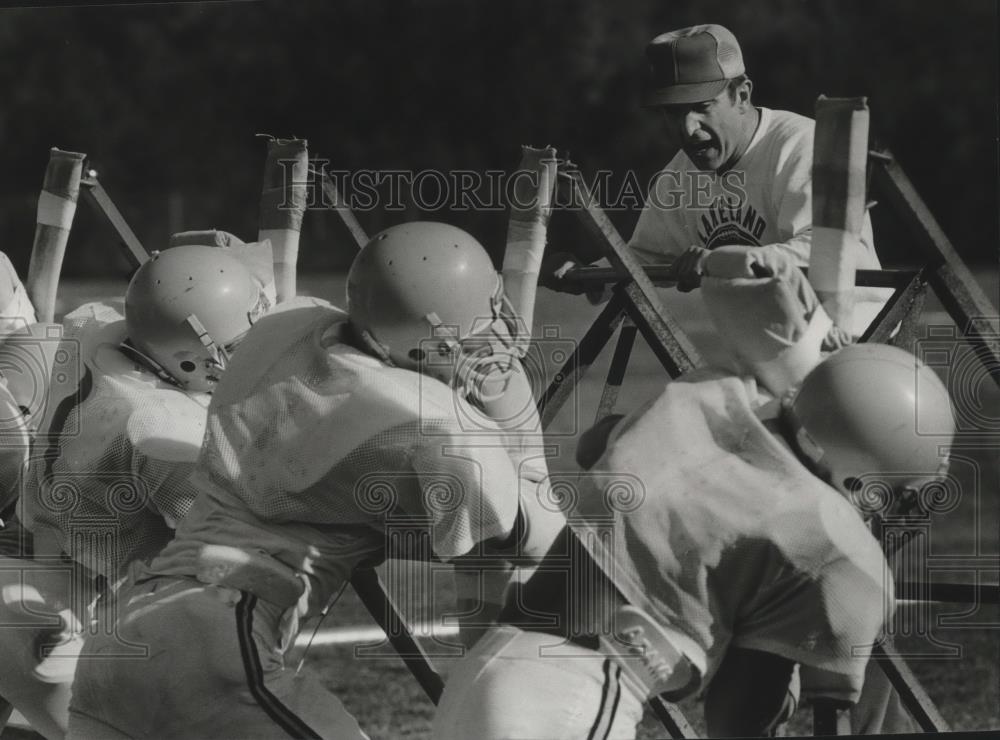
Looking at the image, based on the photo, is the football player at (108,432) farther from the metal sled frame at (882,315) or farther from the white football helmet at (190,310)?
the metal sled frame at (882,315)

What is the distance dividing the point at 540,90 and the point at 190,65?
0.85 metres

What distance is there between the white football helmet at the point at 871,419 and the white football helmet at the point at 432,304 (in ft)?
2.12

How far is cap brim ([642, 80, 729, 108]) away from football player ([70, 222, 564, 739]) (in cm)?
56

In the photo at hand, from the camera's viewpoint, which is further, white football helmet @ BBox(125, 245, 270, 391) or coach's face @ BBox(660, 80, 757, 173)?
white football helmet @ BBox(125, 245, 270, 391)

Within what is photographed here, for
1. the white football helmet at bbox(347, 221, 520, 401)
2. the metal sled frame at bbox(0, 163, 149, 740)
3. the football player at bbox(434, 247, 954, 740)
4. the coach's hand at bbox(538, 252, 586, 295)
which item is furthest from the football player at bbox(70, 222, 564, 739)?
the metal sled frame at bbox(0, 163, 149, 740)

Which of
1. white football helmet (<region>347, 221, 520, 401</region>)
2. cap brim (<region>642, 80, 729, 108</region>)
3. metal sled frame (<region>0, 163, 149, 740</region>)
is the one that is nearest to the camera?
white football helmet (<region>347, 221, 520, 401</region>)

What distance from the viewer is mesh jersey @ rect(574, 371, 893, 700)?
3371 mm

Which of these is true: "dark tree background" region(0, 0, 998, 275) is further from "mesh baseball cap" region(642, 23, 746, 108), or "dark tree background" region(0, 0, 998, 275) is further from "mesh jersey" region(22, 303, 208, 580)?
"mesh jersey" region(22, 303, 208, 580)

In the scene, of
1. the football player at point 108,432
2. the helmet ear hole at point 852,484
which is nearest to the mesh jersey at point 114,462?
the football player at point 108,432

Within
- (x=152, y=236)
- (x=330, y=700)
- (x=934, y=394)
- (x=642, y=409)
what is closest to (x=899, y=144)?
(x=934, y=394)

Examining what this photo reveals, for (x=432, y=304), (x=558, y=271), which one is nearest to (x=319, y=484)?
(x=432, y=304)

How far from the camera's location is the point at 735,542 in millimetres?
3371

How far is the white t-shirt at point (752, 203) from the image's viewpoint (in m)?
3.59

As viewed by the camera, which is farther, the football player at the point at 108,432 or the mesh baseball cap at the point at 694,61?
the football player at the point at 108,432
